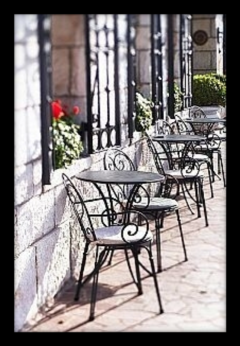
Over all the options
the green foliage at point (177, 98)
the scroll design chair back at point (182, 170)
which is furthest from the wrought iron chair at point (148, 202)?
the green foliage at point (177, 98)

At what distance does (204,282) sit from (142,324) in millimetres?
761

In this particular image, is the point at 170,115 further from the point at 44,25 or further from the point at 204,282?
the point at 44,25

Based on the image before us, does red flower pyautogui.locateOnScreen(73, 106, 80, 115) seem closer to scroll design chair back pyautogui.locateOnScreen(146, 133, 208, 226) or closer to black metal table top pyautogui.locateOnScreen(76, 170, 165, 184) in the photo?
black metal table top pyautogui.locateOnScreen(76, 170, 165, 184)

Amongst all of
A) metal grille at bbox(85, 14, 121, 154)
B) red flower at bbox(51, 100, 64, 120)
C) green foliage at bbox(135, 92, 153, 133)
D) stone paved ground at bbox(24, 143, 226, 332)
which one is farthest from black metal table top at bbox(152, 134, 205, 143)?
red flower at bbox(51, 100, 64, 120)

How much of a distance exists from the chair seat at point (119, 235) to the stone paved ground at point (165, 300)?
32 centimetres

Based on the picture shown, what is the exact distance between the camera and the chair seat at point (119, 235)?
4.09 meters

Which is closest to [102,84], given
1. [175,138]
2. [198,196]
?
[175,138]

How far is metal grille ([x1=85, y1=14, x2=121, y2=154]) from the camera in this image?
3.71 meters

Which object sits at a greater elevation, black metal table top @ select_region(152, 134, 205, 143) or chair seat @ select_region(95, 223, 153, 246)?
black metal table top @ select_region(152, 134, 205, 143)

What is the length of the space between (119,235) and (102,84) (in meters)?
1.01

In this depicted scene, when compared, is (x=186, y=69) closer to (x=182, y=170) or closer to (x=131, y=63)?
(x=182, y=170)

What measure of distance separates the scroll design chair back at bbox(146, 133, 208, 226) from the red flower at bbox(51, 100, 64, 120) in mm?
2005

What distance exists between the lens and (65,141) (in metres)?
4.20
